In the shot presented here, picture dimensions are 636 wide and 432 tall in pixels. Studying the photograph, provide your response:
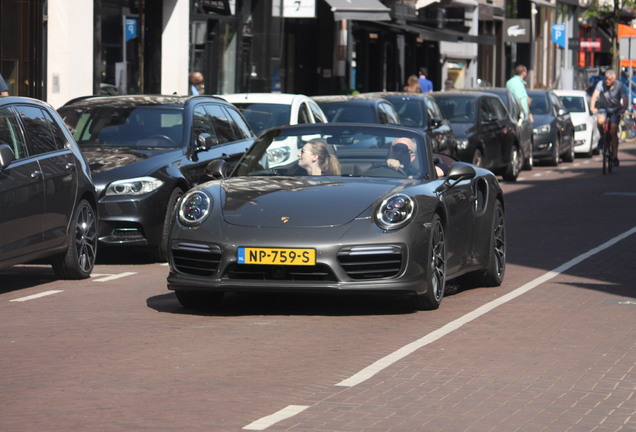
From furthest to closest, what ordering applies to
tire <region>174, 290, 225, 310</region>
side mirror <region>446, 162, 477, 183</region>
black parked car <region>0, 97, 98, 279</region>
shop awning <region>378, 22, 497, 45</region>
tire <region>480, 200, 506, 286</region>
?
1. shop awning <region>378, 22, 497, 45</region>
2. tire <region>480, 200, 506, 286</region>
3. black parked car <region>0, 97, 98, 279</region>
4. side mirror <region>446, 162, 477, 183</region>
5. tire <region>174, 290, 225, 310</region>

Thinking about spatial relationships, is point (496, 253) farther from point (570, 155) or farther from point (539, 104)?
point (570, 155)

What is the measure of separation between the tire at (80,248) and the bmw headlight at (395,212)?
3.37 m

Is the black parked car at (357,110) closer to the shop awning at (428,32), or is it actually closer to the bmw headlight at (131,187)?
the bmw headlight at (131,187)

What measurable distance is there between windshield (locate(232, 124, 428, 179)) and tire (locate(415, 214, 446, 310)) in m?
0.61

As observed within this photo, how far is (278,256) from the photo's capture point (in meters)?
9.90

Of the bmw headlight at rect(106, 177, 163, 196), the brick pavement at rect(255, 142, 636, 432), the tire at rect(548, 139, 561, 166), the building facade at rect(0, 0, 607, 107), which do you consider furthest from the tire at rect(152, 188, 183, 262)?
the tire at rect(548, 139, 561, 166)

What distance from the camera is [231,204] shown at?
1037 cm

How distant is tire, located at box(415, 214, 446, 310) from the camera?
10.4 metres

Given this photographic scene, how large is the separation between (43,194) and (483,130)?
15.9 meters

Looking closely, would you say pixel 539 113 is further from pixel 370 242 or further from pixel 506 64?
pixel 506 64

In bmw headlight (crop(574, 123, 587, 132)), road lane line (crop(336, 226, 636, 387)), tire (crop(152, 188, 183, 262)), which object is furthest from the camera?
bmw headlight (crop(574, 123, 587, 132))

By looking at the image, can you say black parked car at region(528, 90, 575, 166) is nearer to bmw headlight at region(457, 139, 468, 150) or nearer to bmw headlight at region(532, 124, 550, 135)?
bmw headlight at region(532, 124, 550, 135)

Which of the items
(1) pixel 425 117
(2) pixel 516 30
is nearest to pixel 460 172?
(1) pixel 425 117

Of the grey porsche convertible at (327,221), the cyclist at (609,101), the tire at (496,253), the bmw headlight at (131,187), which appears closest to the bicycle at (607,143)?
the cyclist at (609,101)
